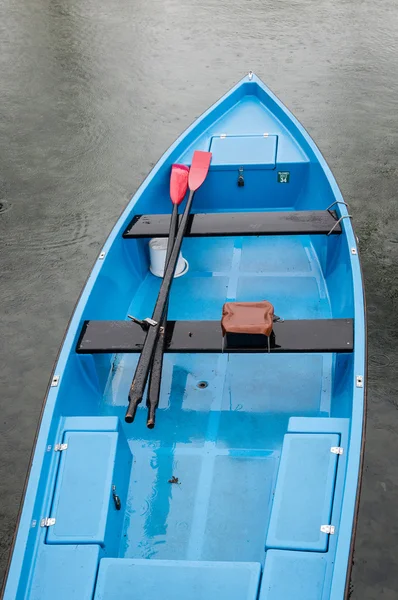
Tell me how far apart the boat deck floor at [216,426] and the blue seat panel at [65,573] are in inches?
19.3

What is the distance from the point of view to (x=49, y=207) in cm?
827

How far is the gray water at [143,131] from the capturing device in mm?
5527

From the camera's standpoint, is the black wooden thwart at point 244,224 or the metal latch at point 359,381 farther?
the black wooden thwart at point 244,224

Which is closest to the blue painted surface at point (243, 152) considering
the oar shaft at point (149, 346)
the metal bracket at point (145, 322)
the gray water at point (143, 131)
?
the oar shaft at point (149, 346)

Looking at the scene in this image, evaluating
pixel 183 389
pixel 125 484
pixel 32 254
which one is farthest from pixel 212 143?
pixel 125 484

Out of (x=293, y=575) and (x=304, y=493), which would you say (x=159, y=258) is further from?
(x=293, y=575)

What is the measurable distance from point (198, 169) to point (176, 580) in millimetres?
4161

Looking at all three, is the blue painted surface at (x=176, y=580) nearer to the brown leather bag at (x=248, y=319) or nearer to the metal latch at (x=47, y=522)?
the metal latch at (x=47, y=522)

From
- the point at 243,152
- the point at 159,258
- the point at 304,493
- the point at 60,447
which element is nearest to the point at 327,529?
the point at 304,493

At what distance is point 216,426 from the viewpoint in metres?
4.34

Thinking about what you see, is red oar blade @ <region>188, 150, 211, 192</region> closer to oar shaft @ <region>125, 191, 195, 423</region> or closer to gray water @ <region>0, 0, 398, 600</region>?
oar shaft @ <region>125, 191, 195, 423</region>

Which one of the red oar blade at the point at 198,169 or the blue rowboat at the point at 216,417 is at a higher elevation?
the red oar blade at the point at 198,169

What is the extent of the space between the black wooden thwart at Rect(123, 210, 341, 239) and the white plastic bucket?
0.23 meters

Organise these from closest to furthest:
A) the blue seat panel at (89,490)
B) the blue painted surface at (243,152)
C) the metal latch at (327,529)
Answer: the metal latch at (327,529) → the blue seat panel at (89,490) → the blue painted surface at (243,152)
